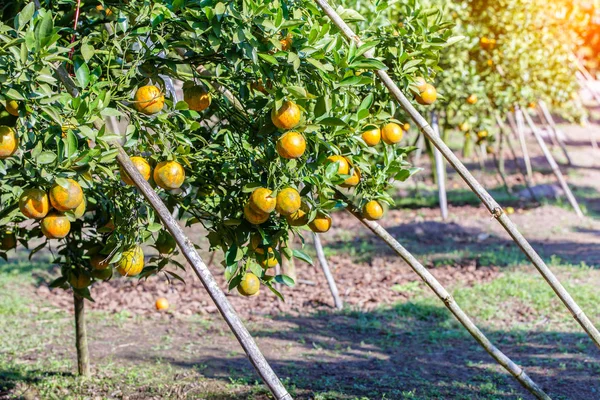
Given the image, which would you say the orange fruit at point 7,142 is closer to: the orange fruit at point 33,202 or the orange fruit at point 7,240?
the orange fruit at point 33,202

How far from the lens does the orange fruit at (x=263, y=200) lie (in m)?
2.26

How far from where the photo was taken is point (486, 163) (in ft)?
47.8

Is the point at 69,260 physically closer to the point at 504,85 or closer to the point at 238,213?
the point at 238,213

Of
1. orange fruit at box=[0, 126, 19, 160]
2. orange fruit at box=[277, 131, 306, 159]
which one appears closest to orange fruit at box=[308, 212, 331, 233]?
orange fruit at box=[277, 131, 306, 159]

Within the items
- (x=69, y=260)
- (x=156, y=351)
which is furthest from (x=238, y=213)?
(x=156, y=351)

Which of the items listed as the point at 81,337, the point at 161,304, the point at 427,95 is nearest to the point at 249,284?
the point at 427,95

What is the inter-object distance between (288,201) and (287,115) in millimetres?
288

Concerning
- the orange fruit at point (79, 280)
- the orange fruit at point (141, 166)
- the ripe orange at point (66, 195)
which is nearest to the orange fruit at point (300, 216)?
the orange fruit at point (141, 166)

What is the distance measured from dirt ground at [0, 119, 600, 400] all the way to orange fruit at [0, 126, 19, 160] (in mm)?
2200

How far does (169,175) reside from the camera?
2311 mm

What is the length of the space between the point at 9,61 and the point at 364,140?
1.30m

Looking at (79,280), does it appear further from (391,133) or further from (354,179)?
(391,133)

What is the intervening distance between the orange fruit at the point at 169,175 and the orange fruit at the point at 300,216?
1.28 ft

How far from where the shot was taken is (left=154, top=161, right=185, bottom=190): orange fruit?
7.59 feet
